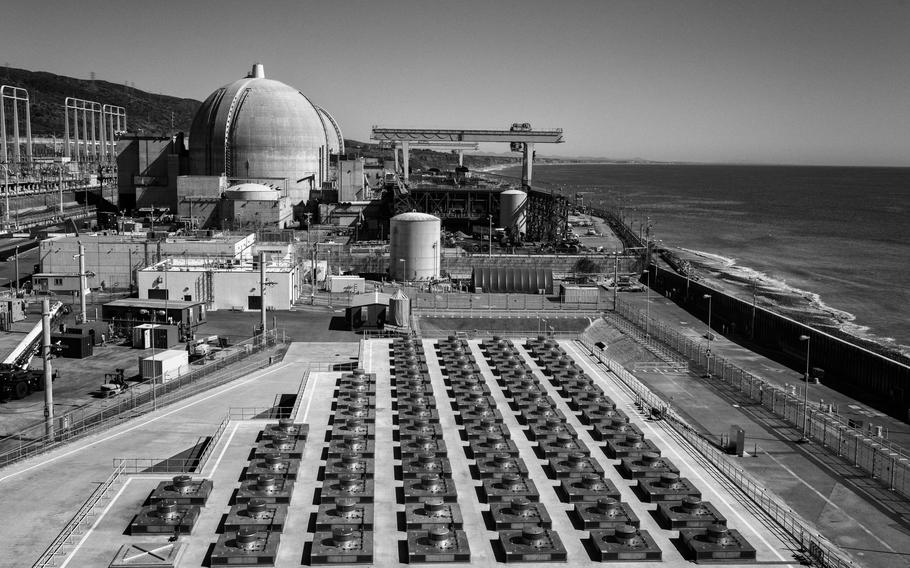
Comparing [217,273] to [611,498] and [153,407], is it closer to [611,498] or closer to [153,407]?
[153,407]

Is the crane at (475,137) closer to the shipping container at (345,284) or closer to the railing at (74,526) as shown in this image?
the shipping container at (345,284)

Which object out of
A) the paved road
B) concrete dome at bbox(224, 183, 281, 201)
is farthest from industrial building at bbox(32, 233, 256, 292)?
the paved road

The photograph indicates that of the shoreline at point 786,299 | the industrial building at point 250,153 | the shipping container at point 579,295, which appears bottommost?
the shoreline at point 786,299

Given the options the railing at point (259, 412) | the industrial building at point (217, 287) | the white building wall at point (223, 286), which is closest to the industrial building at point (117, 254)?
the industrial building at point (217, 287)

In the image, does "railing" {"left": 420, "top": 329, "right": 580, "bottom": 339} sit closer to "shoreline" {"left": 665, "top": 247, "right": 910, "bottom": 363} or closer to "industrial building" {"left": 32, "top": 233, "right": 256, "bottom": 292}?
"industrial building" {"left": 32, "top": 233, "right": 256, "bottom": 292}

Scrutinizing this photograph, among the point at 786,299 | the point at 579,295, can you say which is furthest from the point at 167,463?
the point at 786,299

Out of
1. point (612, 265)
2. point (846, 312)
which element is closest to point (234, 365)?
point (612, 265)
